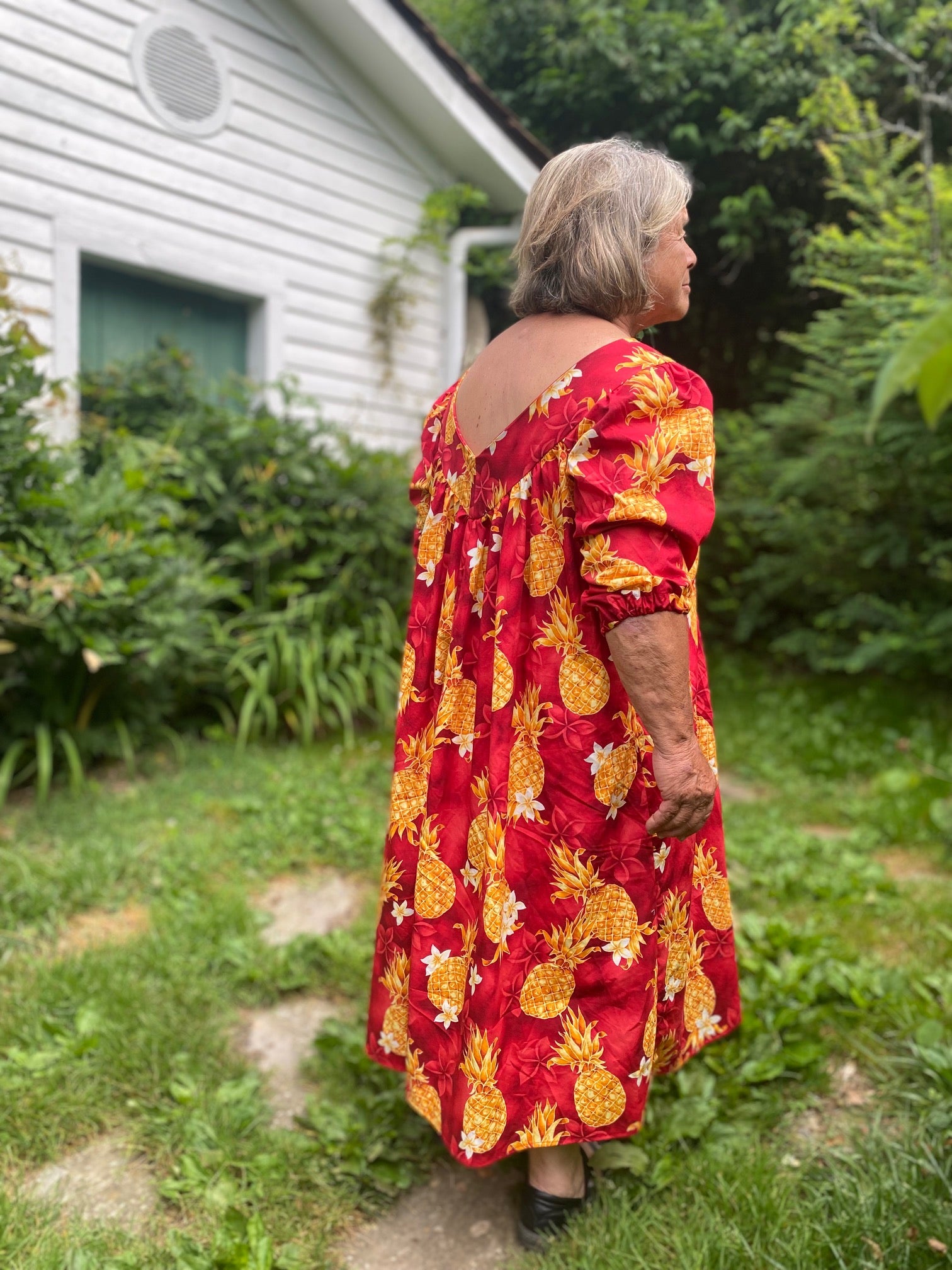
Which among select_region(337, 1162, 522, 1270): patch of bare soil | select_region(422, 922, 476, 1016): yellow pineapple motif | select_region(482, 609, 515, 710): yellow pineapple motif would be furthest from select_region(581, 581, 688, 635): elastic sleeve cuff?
select_region(337, 1162, 522, 1270): patch of bare soil

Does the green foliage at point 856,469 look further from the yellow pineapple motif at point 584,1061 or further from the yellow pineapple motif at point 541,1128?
the yellow pineapple motif at point 541,1128

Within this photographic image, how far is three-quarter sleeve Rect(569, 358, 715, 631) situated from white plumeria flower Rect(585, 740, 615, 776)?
223mm

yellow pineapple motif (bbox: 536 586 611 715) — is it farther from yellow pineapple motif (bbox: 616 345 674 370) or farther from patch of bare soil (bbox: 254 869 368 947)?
patch of bare soil (bbox: 254 869 368 947)

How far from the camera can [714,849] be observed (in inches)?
69.3

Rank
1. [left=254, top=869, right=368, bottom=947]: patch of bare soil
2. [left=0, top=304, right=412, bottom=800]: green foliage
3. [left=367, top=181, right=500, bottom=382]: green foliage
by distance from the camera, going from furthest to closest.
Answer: [left=367, top=181, right=500, bottom=382]: green foliage < [left=0, top=304, right=412, bottom=800]: green foliage < [left=254, top=869, right=368, bottom=947]: patch of bare soil

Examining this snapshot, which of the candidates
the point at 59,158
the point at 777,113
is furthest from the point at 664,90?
the point at 59,158

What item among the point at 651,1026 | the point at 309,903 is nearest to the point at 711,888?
the point at 651,1026

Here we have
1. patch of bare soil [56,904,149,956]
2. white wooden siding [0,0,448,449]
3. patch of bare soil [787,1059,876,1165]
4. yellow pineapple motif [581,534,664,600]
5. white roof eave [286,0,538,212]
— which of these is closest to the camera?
yellow pineapple motif [581,534,664,600]

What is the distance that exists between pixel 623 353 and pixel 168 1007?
1.90m

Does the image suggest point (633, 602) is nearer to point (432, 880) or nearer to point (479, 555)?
point (479, 555)

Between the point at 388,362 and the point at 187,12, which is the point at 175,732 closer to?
the point at 388,362

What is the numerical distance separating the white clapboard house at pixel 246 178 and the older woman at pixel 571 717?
3119 mm

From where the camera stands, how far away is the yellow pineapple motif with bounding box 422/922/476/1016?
168 cm

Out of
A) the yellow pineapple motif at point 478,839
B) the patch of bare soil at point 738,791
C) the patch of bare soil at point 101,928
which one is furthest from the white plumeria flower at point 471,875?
the patch of bare soil at point 738,791
